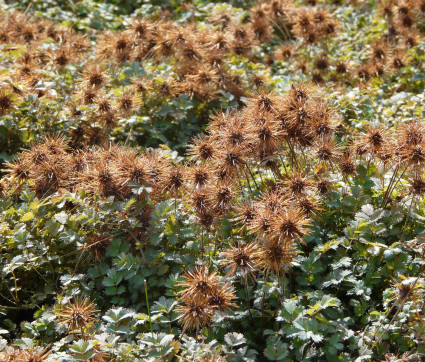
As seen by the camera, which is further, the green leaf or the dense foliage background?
the green leaf

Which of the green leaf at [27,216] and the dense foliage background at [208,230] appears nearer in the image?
the dense foliage background at [208,230]

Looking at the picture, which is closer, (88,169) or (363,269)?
(363,269)

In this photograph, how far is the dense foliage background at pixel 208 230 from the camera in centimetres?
241

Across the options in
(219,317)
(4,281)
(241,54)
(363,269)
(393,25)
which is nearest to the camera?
(219,317)

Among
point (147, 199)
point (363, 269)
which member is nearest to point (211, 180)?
point (147, 199)

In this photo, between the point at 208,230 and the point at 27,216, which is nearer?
the point at 208,230

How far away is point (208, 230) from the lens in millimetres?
2732

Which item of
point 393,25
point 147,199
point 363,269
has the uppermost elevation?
point 393,25

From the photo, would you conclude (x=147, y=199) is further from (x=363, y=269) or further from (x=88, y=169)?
(x=363, y=269)

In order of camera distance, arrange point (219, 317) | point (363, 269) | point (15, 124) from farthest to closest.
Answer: point (15, 124) → point (363, 269) → point (219, 317)

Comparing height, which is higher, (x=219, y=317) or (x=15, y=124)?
(x=15, y=124)

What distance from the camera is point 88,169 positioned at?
304cm

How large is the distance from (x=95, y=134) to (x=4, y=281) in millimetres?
1362

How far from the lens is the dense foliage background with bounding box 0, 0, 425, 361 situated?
241 centimetres
